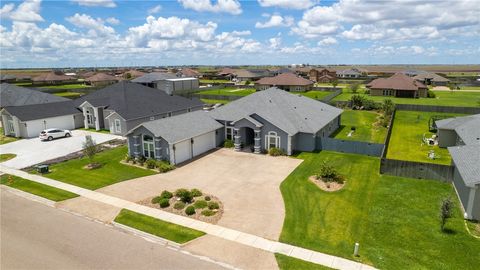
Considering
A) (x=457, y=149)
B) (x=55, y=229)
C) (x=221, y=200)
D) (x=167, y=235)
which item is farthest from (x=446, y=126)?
(x=55, y=229)

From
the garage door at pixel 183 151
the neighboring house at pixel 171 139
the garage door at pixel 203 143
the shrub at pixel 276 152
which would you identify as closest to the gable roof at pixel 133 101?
the neighboring house at pixel 171 139

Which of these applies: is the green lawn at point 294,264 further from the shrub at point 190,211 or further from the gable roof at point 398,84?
the gable roof at point 398,84

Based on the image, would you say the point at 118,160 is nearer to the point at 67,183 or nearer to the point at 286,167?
the point at 67,183

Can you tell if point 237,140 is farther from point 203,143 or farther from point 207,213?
point 207,213

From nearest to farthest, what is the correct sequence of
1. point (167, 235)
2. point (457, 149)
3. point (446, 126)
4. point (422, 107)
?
point (167, 235)
point (457, 149)
point (446, 126)
point (422, 107)

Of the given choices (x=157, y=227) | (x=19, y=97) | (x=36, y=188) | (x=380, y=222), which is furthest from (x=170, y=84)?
(x=380, y=222)
